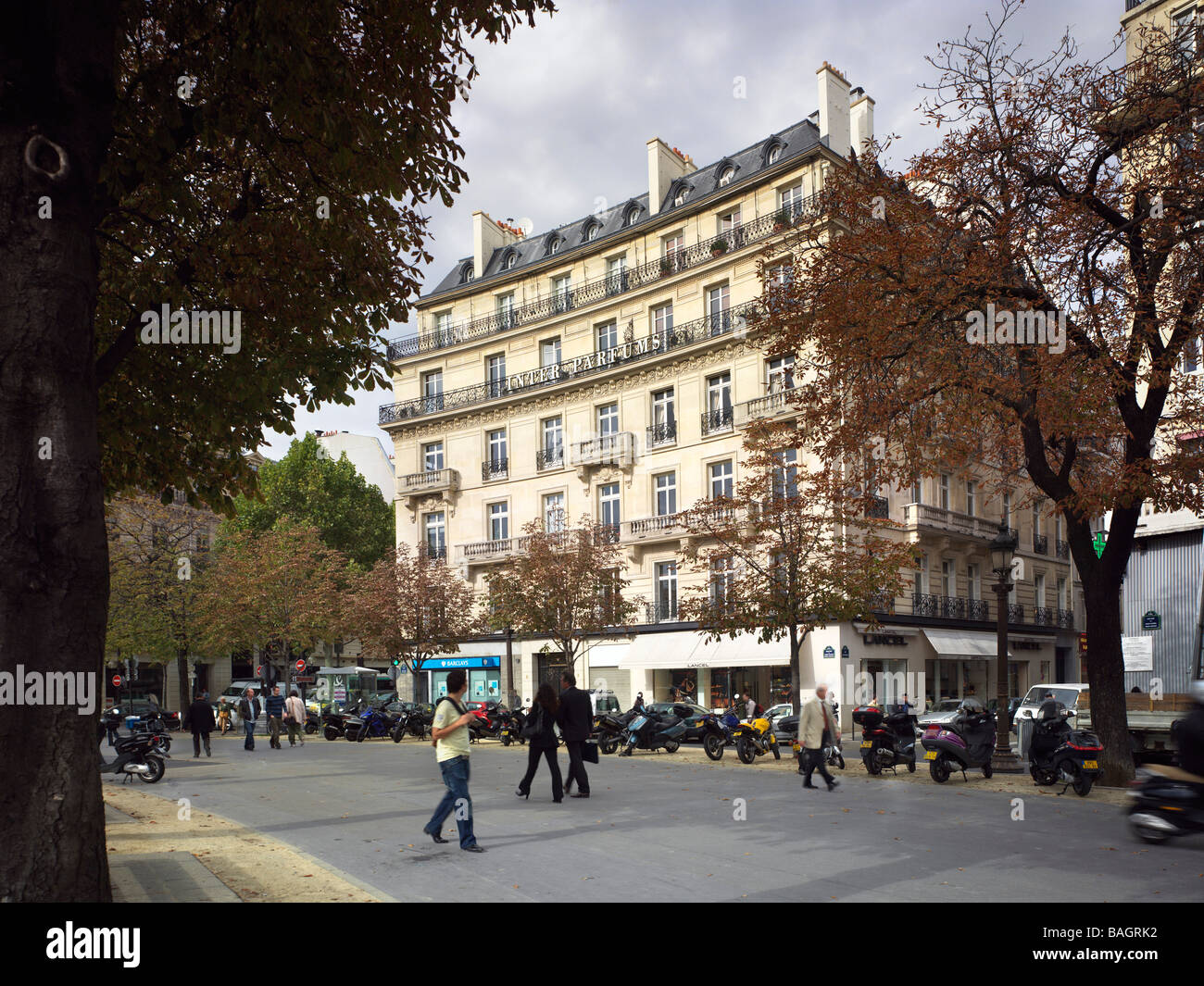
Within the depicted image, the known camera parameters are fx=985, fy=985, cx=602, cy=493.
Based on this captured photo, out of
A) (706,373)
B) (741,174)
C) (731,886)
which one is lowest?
(731,886)

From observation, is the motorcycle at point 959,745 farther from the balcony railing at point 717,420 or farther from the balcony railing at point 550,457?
the balcony railing at point 550,457

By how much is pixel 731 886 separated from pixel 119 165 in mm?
7259

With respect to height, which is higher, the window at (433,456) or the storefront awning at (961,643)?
the window at (433,456)

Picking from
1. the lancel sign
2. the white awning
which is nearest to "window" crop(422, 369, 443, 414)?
the lancel sign

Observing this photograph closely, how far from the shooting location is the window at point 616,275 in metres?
40.8

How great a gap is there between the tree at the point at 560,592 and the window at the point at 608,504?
527cm

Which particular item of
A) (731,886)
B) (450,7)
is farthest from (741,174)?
(731,886)

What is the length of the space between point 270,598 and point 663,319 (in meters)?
18.8

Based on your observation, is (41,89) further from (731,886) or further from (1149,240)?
(1149,240)

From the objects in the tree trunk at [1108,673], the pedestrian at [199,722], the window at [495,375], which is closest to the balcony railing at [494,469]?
the window at [495,375]

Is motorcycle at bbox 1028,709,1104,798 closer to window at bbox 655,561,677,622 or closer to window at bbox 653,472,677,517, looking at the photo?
window at bbox 655,561,677,622

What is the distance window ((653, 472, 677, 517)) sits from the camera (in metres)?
38.1
